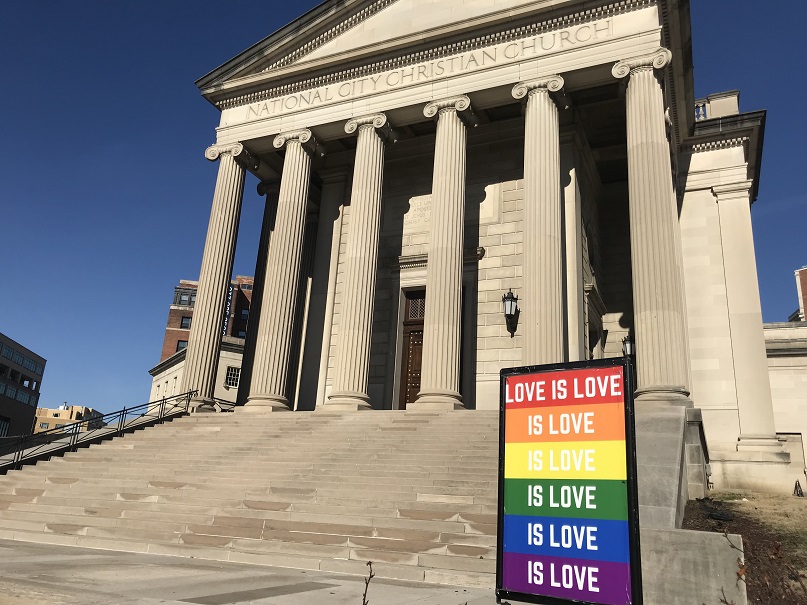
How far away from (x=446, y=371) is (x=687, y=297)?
34.4 ft

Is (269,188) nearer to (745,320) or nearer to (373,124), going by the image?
(373,124)

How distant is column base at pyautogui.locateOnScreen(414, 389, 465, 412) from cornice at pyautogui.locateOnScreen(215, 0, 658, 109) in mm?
12010

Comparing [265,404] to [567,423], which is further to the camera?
[265,404]

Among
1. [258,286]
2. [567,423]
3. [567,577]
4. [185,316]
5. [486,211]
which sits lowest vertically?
[567,577]

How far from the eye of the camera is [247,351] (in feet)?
85.0

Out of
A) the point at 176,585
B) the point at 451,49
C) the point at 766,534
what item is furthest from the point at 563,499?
the point at 451,49

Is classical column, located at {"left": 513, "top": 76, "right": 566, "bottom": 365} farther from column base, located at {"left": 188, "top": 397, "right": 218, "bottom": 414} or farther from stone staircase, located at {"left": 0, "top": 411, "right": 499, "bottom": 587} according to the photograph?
column base, located at {"left": 188, "top": 397, "right": 218, "bottom": 414}

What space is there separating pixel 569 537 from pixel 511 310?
1715cm

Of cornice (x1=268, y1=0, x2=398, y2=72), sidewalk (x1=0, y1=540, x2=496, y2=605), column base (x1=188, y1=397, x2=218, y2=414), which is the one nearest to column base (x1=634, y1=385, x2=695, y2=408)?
sidewalk (x1=0, y1=540, x2=496, y2=605)

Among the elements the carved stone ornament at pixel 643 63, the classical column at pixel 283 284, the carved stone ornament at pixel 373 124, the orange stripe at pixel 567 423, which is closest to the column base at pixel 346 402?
the classical column at pixel 283 284

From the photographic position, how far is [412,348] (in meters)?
23.9

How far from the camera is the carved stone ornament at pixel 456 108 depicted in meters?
21.4

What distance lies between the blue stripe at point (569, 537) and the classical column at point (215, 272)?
19089mm

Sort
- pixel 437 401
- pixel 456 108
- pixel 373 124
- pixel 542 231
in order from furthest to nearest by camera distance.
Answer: pixel 373 124 < pixel 456 108 < pixel 542 231 < pixel 437 401
